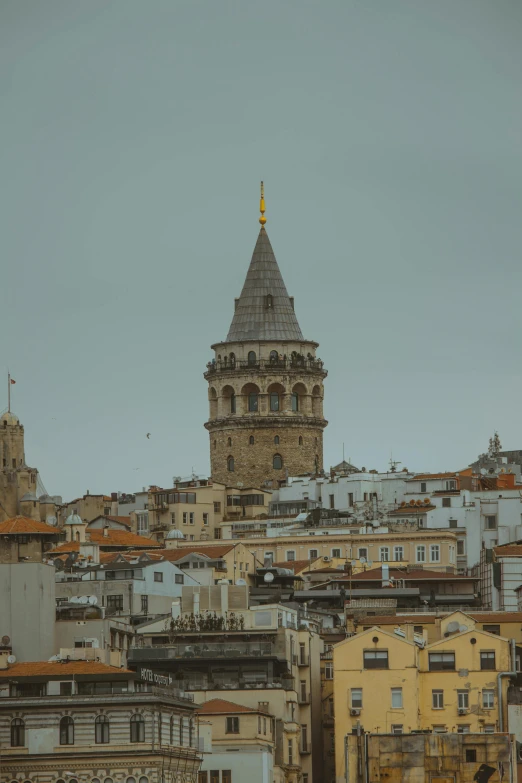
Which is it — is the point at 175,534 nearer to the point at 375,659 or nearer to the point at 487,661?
the point at 375,659

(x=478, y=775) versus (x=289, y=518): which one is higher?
(x=289, y=518)

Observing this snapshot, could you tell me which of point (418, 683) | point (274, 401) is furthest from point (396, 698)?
point (274, 401)

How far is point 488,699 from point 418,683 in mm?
Answer: 2546

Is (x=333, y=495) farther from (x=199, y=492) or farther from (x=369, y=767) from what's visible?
(x=369, y=767)

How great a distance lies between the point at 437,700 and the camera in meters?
102

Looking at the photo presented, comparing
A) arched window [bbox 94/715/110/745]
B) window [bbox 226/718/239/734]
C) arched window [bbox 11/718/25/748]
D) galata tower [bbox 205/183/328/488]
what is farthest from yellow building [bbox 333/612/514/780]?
galata tower [bbox 205/183/328/488]

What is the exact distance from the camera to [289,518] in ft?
539

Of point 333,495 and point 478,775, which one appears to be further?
point 333,495

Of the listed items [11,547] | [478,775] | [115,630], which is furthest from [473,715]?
[11,547]

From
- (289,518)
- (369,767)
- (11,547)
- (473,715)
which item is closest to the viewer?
(369,767)

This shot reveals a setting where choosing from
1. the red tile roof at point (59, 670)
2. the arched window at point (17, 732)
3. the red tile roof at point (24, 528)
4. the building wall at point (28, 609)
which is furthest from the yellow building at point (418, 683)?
the red tile roof at point (24, 528)

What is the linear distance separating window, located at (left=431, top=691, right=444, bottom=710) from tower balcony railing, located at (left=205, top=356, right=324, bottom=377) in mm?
80382

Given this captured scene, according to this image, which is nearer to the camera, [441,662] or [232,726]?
[232,726]

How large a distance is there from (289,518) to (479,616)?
52.0 metres
